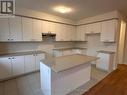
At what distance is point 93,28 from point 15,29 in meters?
3.62

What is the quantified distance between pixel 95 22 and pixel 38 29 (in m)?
2.83

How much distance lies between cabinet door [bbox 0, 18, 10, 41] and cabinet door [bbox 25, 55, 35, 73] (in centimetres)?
98

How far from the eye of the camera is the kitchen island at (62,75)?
6.39 ft

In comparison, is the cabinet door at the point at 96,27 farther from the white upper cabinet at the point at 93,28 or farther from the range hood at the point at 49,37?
the range hood at the point at 49,37

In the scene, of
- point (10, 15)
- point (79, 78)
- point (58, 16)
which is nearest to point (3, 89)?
point (79, 78)

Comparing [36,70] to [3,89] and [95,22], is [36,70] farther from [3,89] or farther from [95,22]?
[95,22]

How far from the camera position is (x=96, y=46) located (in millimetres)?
4926

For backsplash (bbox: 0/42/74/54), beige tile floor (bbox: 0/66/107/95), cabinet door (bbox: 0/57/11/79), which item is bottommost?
beige tile floor (bbox: 0/66/107/95)

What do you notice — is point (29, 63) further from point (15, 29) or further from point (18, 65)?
point (15, 29)

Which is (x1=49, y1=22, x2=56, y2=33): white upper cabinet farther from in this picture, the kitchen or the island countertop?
the island countertop

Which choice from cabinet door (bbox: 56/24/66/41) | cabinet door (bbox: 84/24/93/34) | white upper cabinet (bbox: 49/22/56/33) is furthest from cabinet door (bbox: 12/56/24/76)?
cabinet door (bbox: 84/24/93/34)

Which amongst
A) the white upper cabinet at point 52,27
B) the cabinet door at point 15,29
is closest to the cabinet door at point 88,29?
the white upper cabinet at point 52,27

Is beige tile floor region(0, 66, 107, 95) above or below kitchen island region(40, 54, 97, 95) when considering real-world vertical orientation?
below

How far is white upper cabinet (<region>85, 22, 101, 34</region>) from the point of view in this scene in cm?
443
